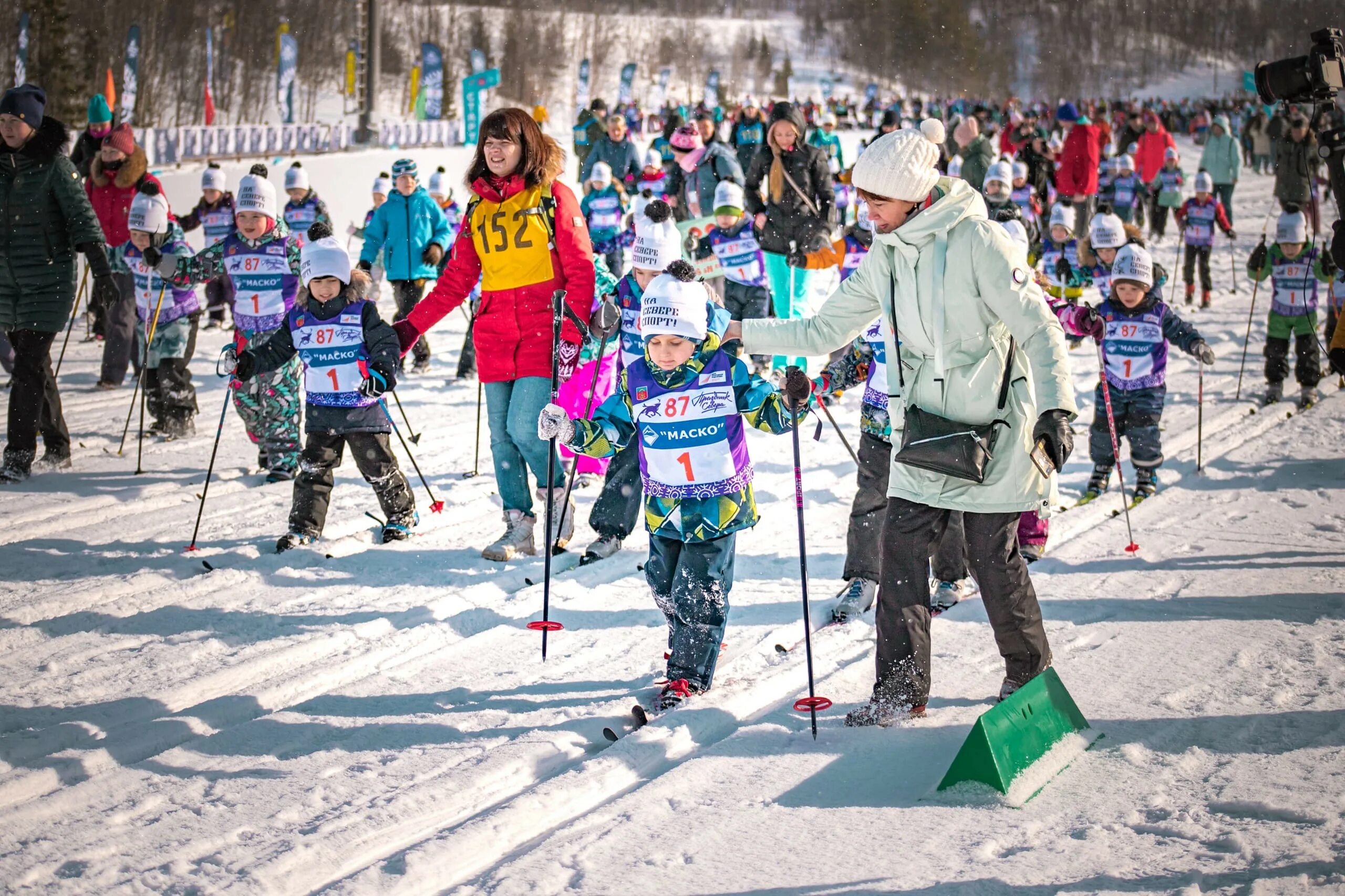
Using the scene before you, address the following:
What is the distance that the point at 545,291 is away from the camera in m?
5.56

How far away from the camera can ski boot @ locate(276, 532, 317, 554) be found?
5.88m

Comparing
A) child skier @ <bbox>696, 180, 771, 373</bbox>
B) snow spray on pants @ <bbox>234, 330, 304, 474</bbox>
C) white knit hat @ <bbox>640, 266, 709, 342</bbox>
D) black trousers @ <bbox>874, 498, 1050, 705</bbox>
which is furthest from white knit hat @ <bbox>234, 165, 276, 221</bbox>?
black trousers @ <bbox>874, 498, 1050, 705</bbox>

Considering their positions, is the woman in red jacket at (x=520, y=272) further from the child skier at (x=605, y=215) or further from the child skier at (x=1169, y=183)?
the child skier at (x=1169, y=183)

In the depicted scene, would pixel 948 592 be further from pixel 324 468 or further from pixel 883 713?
pixel 324 468

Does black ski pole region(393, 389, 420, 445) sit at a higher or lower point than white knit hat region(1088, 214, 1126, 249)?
lower

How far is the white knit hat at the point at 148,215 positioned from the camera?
304 inches

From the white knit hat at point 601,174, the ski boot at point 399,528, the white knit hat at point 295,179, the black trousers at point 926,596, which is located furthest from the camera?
the white knit hat at point 601,174

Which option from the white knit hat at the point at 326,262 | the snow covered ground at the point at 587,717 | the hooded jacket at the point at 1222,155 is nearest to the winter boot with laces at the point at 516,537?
the snow covered ground at the point at 587,717

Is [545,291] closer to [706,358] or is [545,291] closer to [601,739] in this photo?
[706,358]

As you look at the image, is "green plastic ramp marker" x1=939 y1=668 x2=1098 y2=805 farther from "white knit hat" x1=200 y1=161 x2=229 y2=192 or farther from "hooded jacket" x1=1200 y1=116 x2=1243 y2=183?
"hooded jacket" x1=1200 y1=116 x2=1243 y2=183

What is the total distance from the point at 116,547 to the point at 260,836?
329 centimetres

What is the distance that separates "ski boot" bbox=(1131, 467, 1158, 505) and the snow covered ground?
0.13m

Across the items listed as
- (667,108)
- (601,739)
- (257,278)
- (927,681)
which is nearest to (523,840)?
(601,739)

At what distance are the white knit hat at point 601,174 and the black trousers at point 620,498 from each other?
739cm
